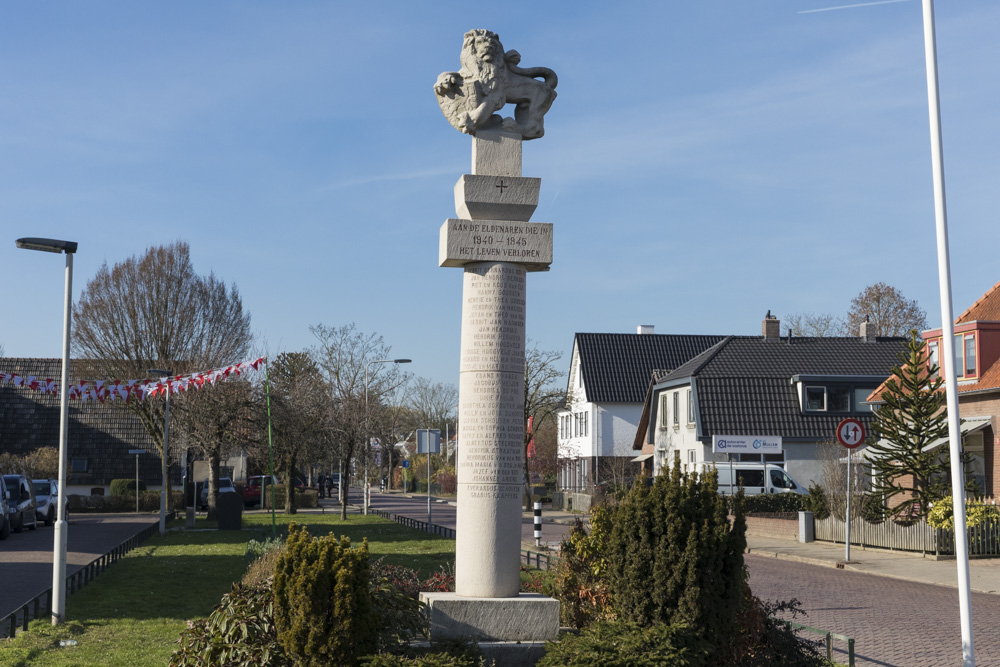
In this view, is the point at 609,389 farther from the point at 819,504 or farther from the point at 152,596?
the point at 152,596

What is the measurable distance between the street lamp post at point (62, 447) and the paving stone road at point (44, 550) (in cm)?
206

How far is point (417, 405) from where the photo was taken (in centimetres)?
9244

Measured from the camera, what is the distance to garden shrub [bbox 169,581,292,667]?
8.67 meters

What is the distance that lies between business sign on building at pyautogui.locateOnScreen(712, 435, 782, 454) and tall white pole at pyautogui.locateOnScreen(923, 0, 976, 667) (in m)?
24.9

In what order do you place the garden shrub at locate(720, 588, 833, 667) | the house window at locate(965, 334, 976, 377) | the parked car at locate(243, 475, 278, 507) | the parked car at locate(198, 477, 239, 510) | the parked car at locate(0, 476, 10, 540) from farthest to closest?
the parked car at locate(243, 475, 278, 507) → the parked car at locate(198, 477, 239, 510) → the parked car at locate(0, 476, 10, 540) → the house window at locate(965, 334, 976, 377) → the garden shrub at locate(720, 588, 833, 667)

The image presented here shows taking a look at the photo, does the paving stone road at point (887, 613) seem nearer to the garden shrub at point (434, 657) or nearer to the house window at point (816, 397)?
the garden shrub at point (434, 657)

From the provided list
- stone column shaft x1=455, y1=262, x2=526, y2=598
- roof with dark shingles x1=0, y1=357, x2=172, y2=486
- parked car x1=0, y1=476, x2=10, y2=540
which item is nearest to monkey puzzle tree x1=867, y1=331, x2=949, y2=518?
stone column shaft x1=455, y1=262, x2=526, y2=598

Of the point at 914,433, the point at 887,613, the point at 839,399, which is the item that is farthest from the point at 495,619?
the point at 839,399

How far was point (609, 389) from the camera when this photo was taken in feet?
194

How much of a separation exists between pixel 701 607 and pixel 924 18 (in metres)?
6.18

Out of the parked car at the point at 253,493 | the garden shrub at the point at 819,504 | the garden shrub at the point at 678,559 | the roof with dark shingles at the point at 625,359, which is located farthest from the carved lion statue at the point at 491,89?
the roof with dark shingles at the point at 625,359

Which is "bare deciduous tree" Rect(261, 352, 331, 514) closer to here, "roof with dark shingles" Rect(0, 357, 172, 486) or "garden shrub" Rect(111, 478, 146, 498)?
"garden shrub" Rect(111, 478, 146, 498)

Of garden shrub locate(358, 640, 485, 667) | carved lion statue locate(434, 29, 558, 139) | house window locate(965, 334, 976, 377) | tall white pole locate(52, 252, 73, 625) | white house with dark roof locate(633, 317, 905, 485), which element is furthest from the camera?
white house with dark roof locate(633, 317, 905, 485)

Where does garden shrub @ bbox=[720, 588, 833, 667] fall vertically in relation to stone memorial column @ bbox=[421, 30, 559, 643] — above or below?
below
